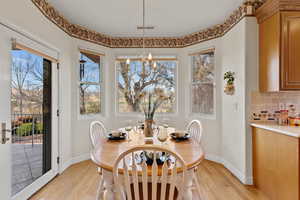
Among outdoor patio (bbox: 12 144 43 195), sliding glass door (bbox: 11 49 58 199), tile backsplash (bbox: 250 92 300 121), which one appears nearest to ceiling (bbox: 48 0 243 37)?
sliding glass door (bbox: 11 49 58 199)

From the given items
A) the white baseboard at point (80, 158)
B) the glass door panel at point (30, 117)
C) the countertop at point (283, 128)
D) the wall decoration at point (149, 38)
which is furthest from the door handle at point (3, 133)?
the countertop at point (283, 128)

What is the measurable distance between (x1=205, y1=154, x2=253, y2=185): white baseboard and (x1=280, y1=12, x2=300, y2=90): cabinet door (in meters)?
1.40

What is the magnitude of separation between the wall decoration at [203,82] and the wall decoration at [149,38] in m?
0.36

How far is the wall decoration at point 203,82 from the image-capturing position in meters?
3.74

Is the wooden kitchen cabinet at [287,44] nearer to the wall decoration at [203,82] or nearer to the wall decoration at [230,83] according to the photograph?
the wall decoration at [230,83]

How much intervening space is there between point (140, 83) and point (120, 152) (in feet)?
8.72

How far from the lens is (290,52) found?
2293 millimetres

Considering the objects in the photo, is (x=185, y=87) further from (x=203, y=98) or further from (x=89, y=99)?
(x=89, y=99)

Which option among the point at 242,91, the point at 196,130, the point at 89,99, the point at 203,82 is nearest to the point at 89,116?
the point at 89,99

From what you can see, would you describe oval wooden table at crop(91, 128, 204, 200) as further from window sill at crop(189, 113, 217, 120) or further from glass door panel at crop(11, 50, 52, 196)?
window sill at crop(189, 113, 217, 120)

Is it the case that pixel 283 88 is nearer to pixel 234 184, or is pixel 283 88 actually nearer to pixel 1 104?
pixel 234 184

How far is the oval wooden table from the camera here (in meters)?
1.44

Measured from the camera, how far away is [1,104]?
6.13 feet

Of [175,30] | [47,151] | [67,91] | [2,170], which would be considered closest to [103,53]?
A: [67,91]
